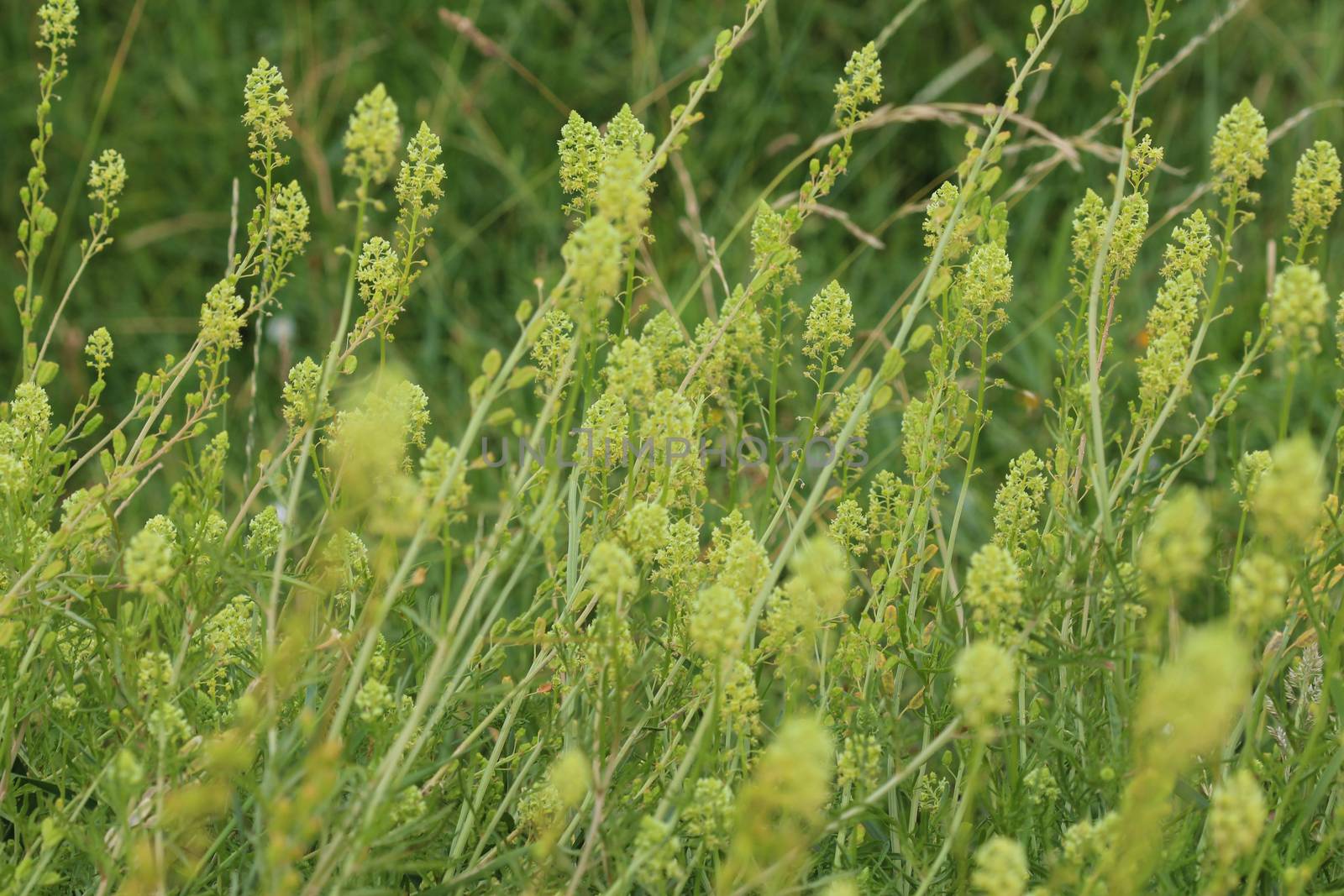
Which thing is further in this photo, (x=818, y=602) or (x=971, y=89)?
(x=971, y=89)

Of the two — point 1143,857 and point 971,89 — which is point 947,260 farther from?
point 971,89

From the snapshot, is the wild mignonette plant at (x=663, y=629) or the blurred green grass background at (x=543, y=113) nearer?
the wild mignonette plant at (x=663, y=629)

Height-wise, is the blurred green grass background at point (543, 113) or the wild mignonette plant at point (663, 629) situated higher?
the blurred green grass background at point (543, 113)

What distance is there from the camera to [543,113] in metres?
4.70

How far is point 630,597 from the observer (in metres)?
1.59

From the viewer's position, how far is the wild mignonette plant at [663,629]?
4.53 feet

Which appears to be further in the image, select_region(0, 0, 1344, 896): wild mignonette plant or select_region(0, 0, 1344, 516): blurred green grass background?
select_region(0, 0, 1344, 516): blurred green grass background

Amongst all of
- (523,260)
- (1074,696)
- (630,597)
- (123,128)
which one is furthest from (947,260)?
(123,128)

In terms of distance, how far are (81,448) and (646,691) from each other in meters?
2.94

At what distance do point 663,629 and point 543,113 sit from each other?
303 cm

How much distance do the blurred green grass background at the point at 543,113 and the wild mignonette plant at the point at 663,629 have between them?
2.34m

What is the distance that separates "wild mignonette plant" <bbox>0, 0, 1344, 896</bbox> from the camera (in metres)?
1.38

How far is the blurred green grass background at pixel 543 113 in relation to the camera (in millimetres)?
4508

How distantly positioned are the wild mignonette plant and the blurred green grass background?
234cm
